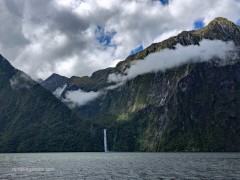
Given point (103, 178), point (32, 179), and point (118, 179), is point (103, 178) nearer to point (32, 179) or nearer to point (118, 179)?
point (118, 179)

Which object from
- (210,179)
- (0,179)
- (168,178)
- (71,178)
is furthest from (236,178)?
(0,179)

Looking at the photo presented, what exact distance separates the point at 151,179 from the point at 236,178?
20.3 metres

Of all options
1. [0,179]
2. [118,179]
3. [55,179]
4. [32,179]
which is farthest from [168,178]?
[0,179]

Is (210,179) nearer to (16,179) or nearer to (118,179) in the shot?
(118,179)

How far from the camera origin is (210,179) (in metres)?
85.2

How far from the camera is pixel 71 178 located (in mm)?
90188

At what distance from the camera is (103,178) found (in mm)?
89562

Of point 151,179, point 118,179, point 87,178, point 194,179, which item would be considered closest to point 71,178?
point 87,178

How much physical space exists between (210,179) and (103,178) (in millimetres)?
25390

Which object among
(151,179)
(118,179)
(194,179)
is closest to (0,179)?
(118,179)

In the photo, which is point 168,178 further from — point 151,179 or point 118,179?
point 118,179

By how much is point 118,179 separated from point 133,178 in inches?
170

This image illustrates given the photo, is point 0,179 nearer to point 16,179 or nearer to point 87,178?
point 16,179

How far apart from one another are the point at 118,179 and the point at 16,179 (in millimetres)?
24306
